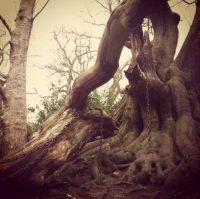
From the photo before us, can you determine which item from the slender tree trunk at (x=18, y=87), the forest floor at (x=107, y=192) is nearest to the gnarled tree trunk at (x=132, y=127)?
the forest floor at (x=107, y=192)

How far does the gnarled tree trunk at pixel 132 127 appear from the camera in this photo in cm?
416

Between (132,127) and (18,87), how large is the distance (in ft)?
9.35

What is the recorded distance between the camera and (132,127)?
627cm

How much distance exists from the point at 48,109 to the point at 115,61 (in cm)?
740

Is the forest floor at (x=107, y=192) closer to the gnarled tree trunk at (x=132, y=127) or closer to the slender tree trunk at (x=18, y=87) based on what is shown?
the gnarled tree trunk at (x=132, y=127)

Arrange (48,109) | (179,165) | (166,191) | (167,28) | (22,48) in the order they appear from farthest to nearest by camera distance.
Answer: (48,109) < (167,28) < (22,48) < (179,165) < (166,191)

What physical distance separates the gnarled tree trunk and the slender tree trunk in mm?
605

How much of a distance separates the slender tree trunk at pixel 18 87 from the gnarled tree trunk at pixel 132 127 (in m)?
0.61

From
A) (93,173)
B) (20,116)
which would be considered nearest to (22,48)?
(20,116)

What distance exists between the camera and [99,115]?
5.20m

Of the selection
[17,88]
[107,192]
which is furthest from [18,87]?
[107,192]

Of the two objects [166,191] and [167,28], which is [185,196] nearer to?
[166,191]

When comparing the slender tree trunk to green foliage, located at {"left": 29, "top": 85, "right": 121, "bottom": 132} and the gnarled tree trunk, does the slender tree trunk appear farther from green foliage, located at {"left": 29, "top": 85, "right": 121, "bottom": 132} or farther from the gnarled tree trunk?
green foliage, located at {"left": 29, "top": 85, "right": 121, "bottom": 132}

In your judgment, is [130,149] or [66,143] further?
[130,149]
